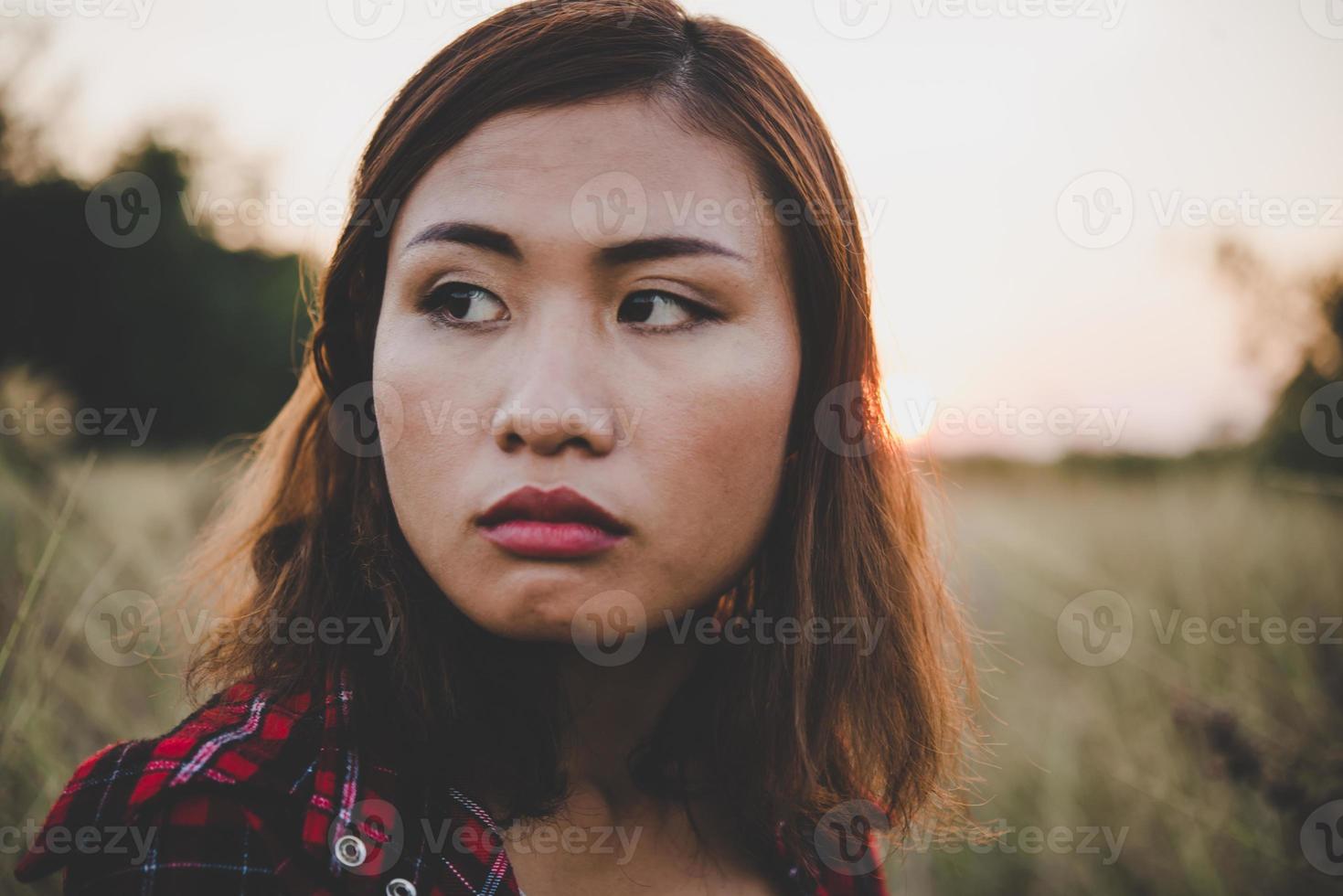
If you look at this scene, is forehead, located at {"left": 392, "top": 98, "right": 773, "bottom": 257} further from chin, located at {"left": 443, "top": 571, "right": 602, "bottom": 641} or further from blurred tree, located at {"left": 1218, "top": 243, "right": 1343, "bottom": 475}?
blurred tree, located at {"left": 1218, "top": 243, "right": 1343, "bottom": 475}

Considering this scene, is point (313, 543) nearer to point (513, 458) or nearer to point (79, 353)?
point (513, 458)

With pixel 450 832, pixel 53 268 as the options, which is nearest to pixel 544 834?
pixel 450 832

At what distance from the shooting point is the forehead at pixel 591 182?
1643 mm

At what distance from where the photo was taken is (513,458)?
1569 millimetres

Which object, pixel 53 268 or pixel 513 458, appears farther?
pixel 53 268

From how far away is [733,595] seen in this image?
239cm

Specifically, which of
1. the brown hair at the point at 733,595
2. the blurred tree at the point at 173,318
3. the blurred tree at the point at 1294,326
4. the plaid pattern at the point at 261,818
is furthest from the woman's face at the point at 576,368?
the blurred tree at the point at 173,318

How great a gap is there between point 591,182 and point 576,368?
14.3 inches

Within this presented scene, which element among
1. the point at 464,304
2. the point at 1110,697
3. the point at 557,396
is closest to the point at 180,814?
the point at 557,396

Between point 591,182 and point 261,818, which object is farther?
point 591,182

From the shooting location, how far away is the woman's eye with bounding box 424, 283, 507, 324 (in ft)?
5.59

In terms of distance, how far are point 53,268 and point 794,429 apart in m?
7.90

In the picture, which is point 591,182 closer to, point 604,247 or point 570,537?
point 604,247

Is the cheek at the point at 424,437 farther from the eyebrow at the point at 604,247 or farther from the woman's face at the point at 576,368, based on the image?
the eyebrow at the point at 604,247
